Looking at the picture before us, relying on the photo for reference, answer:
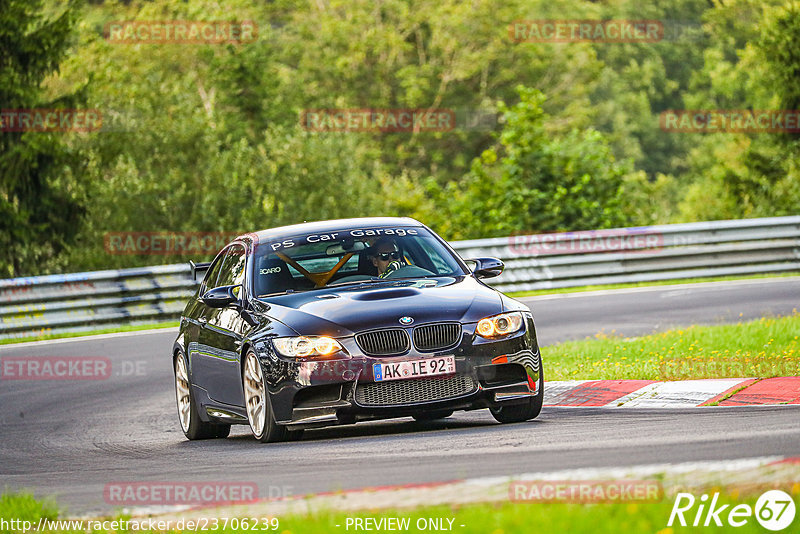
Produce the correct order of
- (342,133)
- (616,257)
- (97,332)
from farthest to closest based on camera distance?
(342,133)
(616,257)
(97,332)

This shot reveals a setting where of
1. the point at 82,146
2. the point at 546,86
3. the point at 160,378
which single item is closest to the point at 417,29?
the point at 546,86

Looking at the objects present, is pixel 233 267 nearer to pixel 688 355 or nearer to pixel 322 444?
pixel 322 444

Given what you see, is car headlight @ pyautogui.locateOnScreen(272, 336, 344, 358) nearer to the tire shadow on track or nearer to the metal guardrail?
the tire shadow on track

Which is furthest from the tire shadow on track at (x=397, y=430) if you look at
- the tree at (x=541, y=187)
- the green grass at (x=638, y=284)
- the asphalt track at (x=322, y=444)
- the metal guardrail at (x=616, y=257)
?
the tree at (x=541, y=187)

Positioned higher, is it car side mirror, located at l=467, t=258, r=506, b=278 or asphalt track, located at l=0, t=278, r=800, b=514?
car side mirror, located at l=467, t=258, r=506, b=278

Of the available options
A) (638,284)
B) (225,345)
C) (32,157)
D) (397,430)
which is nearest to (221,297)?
(225,345)

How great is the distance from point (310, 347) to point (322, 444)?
27.0 inches

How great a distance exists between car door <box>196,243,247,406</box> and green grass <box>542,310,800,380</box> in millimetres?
3169

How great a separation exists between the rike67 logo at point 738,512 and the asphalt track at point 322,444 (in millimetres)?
1366

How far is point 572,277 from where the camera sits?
2331cm

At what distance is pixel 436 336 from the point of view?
8.98 metres

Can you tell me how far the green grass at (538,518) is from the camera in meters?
4.98

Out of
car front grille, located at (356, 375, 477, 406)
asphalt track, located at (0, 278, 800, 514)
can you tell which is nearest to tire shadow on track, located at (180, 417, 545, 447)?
asphalt track, located at (0, 278, 800, 514)

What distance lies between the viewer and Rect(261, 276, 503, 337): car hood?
353 inches
